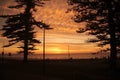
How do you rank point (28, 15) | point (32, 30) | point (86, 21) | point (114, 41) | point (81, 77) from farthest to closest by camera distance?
point (32, 30)
point (28, 15)
point (86, 21)
point (114, 41)
point (81, 77)

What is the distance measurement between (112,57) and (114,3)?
20.8 feet

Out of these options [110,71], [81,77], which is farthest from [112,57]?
[81,77]

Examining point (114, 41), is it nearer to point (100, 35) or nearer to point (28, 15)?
point (100, 35)

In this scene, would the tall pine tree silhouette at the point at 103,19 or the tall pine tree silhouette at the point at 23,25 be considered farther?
the tall pine tree silhouette at the point at 23,25

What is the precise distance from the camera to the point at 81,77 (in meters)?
28.2

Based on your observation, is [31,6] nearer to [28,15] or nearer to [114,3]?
[28,15]

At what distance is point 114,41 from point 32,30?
22858 millimetres

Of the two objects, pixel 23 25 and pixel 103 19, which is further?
pixel 23 25

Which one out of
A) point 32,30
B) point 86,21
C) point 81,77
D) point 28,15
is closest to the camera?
point 81,77

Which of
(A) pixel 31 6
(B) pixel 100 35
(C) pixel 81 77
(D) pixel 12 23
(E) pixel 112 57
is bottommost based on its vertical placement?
(C) pixel 81 77

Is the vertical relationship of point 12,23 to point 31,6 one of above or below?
below

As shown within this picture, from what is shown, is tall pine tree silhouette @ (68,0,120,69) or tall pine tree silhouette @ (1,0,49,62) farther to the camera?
tall pine tree silhouette @ (1,0,49,62)

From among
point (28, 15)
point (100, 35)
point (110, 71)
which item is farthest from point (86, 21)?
point (28, 15)

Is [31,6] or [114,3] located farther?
[31,6]
